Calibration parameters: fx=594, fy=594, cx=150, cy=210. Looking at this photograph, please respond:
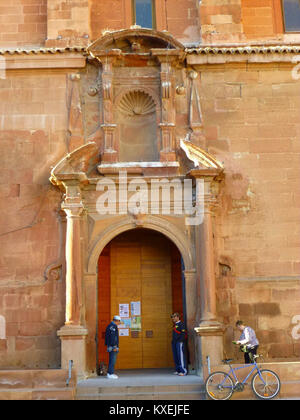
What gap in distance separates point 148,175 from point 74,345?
428 cm

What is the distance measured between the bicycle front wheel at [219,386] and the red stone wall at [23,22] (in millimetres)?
9346

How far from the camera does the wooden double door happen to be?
15.4 metres

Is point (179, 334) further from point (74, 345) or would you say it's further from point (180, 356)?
point (74, 345)

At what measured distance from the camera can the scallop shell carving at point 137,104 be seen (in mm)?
14797

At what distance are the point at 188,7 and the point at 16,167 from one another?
6088 millimetres

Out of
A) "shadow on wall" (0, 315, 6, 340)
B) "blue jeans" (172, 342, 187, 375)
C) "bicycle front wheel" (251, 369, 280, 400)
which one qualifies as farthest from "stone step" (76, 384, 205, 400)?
"shadow on wall" (0, 315, 6, 340)

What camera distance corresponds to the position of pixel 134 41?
14555mm

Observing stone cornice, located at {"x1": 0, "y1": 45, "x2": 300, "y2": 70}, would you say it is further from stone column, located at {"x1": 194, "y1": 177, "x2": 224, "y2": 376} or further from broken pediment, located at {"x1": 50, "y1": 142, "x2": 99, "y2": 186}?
stone column, located at {"x1": 194, "y1": 177, "x2": 224, "y2": 376}

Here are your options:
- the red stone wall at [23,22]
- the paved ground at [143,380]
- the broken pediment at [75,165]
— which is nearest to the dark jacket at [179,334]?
the paved ground at [143,380]

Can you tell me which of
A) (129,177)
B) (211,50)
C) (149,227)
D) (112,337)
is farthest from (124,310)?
(211,50)

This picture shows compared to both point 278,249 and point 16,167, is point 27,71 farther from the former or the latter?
point 278,249

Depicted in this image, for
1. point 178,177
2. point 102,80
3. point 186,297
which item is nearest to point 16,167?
point 102,80

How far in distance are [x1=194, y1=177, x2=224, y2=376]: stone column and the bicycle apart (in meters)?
1.45

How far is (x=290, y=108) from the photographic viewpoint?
48.3ft
